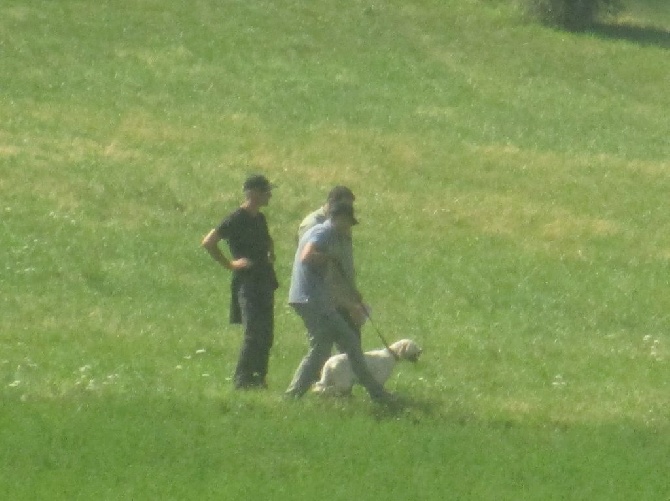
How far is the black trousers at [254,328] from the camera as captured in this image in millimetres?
11906

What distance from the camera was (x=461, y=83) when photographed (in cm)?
3447

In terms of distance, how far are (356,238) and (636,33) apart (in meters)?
22.7

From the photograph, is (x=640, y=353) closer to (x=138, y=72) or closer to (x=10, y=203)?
(x=10, y=203)

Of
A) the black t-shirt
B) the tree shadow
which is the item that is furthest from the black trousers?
the tree shadow

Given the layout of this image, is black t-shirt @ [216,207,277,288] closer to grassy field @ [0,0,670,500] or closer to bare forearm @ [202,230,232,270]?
bare forearm @ [202,230,232,270]

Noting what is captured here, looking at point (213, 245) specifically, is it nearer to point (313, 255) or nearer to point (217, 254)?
point (217, 254)

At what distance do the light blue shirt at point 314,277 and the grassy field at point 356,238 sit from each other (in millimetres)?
774

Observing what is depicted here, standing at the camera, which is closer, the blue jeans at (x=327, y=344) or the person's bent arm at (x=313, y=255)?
the person's bent arm at (x=313, y=255)

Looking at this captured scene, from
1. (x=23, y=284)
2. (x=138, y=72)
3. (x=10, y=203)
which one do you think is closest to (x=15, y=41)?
(x=138, y=72)

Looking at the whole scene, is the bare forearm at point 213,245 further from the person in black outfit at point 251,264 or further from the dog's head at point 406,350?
the dog's head at point 406,350

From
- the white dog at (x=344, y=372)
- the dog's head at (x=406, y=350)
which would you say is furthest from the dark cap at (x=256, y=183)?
the dog's head at (x=406, y=350)

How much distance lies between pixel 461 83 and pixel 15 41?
369 inches

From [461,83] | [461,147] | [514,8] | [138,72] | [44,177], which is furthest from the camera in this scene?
[514,8]

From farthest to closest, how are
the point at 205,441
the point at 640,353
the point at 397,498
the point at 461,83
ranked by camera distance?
the point at 461,83 → the point at 640,353 → the point at 205,441 → the point at 397,498
